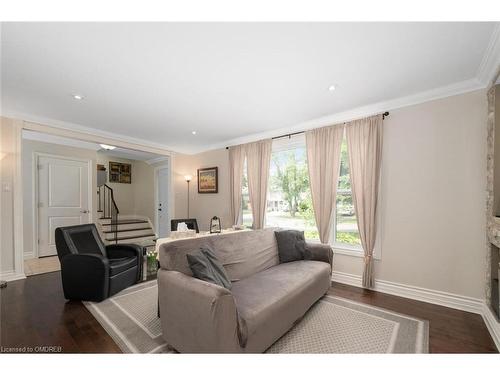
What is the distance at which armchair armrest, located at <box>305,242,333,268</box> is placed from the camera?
9.43 feet

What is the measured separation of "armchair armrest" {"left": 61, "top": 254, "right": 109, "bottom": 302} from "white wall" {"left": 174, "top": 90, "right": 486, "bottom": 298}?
3302 millimetres

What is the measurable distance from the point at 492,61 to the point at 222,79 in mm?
2517

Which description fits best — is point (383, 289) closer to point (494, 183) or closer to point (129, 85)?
point (494, 183)

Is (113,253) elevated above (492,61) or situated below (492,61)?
below

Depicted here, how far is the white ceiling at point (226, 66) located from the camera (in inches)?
66.2

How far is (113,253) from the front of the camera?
332 cm

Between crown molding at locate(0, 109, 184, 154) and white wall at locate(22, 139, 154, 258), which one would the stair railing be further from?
crown molding at locate(0, 109, 184, 154)

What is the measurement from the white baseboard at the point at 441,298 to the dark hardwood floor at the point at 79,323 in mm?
71

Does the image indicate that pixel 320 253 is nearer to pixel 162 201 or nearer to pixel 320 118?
pixel 320 118

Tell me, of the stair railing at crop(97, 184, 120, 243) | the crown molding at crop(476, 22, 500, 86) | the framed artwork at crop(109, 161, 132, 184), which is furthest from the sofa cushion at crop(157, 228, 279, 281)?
the framed artwork at crop(109, 161, 132, 184)

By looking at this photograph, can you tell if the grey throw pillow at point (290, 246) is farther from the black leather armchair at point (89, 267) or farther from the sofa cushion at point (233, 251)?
the black leather armchair at point (89, 267)
